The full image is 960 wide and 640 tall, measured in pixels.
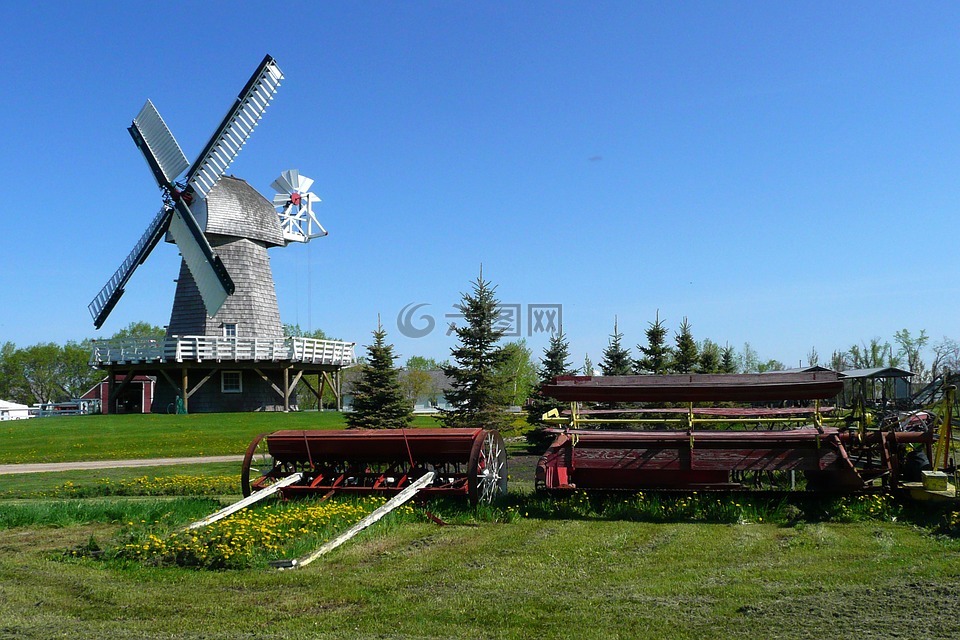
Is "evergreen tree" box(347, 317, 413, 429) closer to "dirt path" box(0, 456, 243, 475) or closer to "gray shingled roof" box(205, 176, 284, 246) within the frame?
"dirt path" box(0, 456, 243, 475)

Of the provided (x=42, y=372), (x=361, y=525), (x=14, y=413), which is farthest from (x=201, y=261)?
(x=42, y=372)

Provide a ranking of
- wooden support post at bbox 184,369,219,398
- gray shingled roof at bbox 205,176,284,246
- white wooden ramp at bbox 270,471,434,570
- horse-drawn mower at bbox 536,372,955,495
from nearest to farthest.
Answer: white wooden ramp at bbox 270,471,434,570, horse-drawn mower at bbox 536,372,955,495, gray shingled roof at bbox 205,176,284,246, wooden support post at bbox 184,369,219,398

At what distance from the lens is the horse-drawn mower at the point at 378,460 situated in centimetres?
1299

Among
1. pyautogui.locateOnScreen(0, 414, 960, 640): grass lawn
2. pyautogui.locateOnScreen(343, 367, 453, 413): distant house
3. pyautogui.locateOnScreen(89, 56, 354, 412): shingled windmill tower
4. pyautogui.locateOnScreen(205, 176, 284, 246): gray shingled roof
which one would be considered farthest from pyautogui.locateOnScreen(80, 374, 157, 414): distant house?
pyautogui.locateOnScreen(0, 414, 960, 640): grass lawn

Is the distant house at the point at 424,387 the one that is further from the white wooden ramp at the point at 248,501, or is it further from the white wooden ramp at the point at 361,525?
the white wooden ramp at the point at 361,525

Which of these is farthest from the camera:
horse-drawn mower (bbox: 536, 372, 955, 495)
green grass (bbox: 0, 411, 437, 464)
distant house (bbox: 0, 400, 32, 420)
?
distant house (bbox: 0, 400, 32, 420)

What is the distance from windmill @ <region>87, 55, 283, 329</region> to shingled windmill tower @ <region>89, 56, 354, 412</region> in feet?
0.17

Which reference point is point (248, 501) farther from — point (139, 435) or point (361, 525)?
point (139, 435)

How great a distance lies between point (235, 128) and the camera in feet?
143

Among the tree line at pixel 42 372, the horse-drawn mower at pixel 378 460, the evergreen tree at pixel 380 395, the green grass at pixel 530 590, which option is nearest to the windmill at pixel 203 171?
the evergreen tree at pixel 380 395

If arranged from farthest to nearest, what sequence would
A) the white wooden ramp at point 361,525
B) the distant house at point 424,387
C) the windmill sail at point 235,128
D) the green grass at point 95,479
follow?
the distant house at point 424,387 → the windmill sail at point 235,128 → the green grass at point 95,479 → the white wooden ramp at point 361,525

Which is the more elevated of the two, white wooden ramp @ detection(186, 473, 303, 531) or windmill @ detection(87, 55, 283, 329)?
windmill @ detection(87, 55, 283, 329)

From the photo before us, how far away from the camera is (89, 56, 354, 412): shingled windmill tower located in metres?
43.2

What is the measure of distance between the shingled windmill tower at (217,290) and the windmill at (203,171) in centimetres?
5
